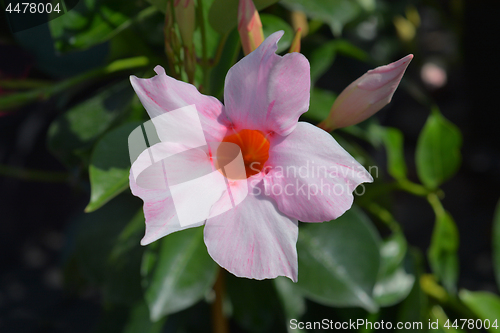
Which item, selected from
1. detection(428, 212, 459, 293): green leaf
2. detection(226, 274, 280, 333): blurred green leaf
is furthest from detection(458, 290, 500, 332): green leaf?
detection(226, 274, 280, 333): blurred green leaf

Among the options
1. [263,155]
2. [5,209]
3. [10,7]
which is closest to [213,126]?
[263,155]

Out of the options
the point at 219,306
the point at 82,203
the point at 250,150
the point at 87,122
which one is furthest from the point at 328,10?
the point at 82,203

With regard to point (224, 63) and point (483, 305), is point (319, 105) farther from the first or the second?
point (483, 305)

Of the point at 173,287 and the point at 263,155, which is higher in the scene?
the point at 263,155

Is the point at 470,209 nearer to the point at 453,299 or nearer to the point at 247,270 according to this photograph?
the point at 453,299

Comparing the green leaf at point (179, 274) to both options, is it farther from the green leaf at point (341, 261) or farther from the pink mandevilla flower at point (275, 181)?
the pink mandevilla flower at point (275, 181)

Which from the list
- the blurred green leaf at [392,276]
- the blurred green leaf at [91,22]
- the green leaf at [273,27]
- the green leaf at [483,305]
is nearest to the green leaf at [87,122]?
the blurred green leaf at [91,22]
